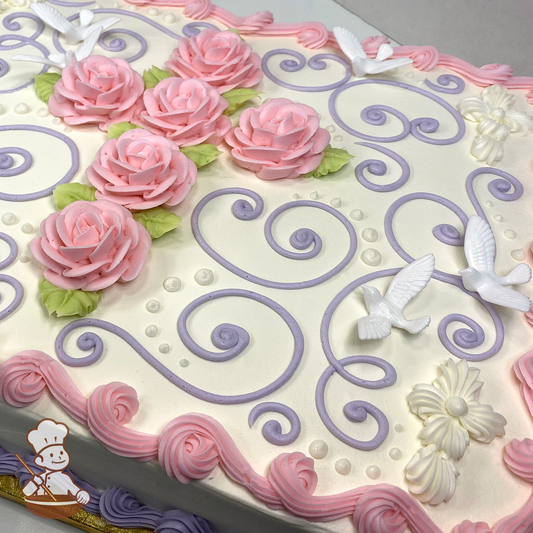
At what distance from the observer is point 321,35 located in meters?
2.31

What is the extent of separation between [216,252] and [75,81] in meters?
0.69

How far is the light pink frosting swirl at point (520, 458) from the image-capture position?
4.74 ft

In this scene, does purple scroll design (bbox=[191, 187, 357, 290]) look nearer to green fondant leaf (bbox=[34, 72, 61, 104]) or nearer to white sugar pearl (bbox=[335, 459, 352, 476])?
white sugar pearl (bbox=[335, 459, 352, 476])

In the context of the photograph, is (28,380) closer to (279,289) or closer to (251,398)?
(251,398)

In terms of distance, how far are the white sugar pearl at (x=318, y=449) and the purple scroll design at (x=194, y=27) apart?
1.50 meters

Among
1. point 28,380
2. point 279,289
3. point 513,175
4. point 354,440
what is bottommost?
point 28,380

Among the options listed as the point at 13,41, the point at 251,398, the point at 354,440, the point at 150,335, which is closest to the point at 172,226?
the point at 150,335

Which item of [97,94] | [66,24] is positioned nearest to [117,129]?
[97,94]

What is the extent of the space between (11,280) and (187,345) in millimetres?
465

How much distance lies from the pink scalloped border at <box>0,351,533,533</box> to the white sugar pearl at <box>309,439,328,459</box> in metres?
0.03

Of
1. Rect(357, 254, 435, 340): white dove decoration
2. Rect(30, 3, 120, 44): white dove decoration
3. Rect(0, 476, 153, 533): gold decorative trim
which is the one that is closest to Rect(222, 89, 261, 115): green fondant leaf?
Rect(30, 3, 120, 44): white dove decoration

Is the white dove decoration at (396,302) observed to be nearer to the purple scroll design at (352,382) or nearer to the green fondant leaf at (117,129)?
the purple scroll design at (352,382)

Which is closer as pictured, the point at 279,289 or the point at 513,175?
the point at 279,289

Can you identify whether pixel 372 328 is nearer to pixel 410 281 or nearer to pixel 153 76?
pixel 410 281
